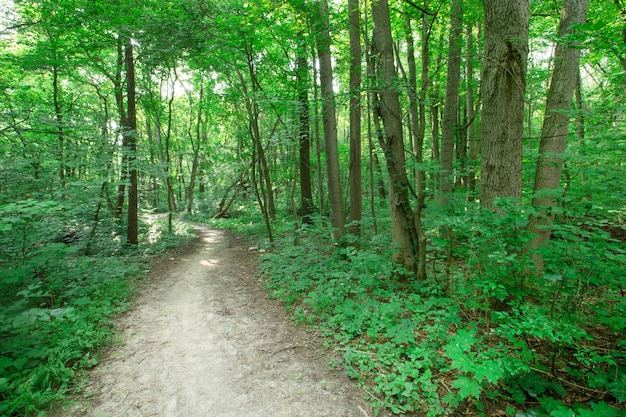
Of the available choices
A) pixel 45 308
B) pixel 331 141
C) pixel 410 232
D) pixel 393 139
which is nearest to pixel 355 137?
pixel 331 141

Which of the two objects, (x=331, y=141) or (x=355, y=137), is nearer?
(x=355, y=137)

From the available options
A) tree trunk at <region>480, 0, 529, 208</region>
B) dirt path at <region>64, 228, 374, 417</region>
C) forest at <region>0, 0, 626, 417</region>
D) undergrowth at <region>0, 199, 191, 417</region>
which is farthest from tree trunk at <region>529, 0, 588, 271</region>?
undergrowth at <region>0, 199, 191, 417</region>

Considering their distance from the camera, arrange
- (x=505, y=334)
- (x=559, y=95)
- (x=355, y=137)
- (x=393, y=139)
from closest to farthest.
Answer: (x=505, y=334), (x=559, y=95), (x=393, y=139), (x=355, y=137)

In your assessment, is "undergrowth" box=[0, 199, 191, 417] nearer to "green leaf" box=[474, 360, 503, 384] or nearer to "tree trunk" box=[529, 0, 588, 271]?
"green leaf" box=[474, 360, 503, 384]

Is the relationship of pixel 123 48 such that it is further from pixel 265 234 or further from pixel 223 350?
pixel 223 350

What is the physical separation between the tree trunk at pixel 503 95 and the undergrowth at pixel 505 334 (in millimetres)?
733

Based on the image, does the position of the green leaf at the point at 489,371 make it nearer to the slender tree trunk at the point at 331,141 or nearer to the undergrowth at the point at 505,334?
the undergrowth at the point at 505,334

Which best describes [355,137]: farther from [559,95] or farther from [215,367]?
[215,367]

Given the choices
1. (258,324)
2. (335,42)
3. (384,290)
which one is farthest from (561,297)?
(335,42)

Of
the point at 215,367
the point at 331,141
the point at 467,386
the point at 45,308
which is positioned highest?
the point at 331,141

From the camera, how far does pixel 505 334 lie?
2.59 meters

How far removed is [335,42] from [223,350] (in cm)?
713

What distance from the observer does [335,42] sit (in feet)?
22.9

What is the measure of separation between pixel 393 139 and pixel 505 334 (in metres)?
3.63
